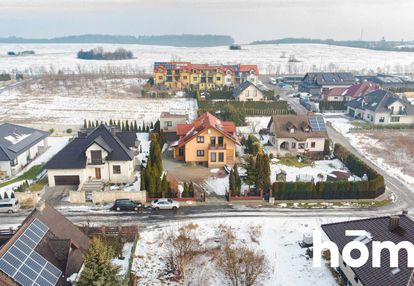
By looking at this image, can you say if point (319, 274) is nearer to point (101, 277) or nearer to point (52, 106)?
point (101, 277)

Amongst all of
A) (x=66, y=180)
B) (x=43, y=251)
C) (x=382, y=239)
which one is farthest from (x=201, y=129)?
(x=43, y=251)

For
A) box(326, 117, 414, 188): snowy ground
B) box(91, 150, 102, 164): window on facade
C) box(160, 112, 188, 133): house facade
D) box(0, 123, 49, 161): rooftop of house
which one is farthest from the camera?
box(160, 112, 188, 133): house facade

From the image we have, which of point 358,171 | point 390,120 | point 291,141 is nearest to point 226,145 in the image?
point 291,141

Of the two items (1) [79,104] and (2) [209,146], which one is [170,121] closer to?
(2) [209,146]

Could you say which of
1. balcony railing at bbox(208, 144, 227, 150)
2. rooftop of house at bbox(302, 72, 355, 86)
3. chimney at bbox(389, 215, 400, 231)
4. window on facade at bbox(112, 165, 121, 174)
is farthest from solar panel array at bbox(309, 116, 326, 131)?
rooftop of house at bbox(302, 72, 355, 86)

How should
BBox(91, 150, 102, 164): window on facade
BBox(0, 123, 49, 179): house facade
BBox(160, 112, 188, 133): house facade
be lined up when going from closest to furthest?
BBox(91, 150, 102, 164): window on facade → BBox(0, 123, 49, 179): house facade → BBox(160, 112, 188, 133): house facade

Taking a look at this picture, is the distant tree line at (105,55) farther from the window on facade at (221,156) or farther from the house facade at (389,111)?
the window on facade at (221,156)

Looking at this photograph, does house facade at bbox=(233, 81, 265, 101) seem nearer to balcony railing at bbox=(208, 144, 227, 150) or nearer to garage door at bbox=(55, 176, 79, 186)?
balcony railing at bbox=(208, 144, 227, 150)
